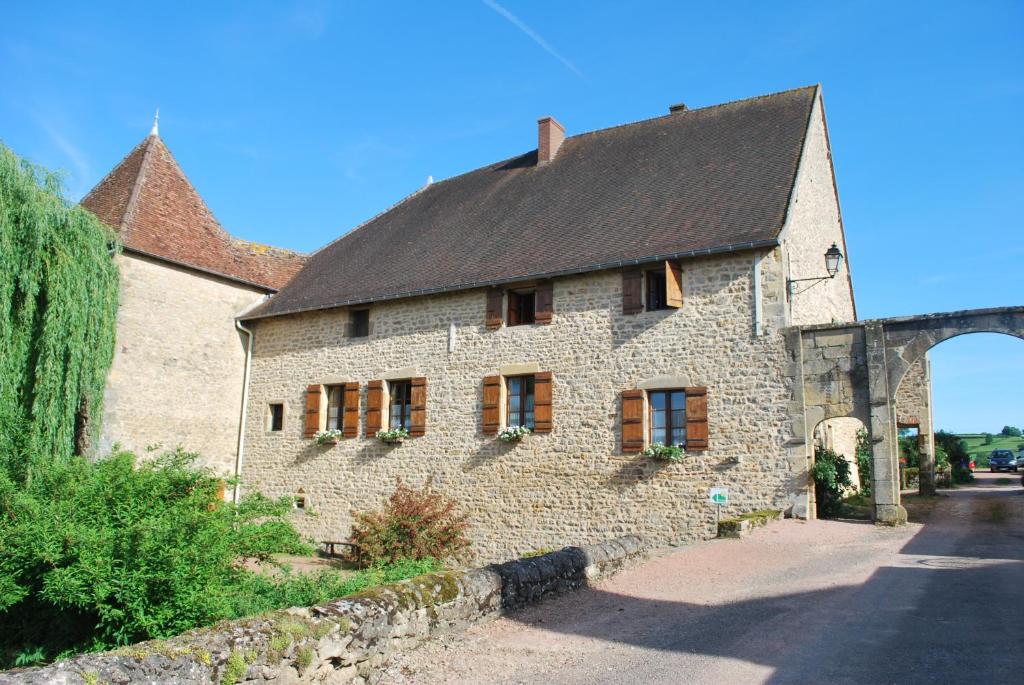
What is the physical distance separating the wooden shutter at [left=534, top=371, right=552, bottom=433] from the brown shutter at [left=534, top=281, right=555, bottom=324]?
0.92m

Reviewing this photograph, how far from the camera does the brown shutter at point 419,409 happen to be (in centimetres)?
1395

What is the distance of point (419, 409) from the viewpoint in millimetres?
14016

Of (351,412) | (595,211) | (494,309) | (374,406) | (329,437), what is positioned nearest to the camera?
(494,309)

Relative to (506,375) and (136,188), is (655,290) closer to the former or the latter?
(506,375)

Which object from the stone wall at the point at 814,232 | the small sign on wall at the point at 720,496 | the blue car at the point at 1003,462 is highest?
the stone wall at the point at 814,232

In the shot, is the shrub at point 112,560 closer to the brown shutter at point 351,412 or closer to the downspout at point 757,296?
the brown shutter at point 351,412

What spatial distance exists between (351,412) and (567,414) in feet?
15.2

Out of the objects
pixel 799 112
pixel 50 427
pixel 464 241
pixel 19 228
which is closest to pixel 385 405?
pixel 464 241

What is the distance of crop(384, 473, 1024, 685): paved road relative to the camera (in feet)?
15.4

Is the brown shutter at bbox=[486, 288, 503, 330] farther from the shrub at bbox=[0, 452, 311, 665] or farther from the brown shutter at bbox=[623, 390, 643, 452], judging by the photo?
the shrub at bbox=[0, 452, 311, 665]

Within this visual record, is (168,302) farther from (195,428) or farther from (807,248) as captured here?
(807,248)

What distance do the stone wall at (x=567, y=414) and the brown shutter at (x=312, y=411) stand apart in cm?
23

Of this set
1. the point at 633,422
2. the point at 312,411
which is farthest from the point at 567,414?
the point at 312,411

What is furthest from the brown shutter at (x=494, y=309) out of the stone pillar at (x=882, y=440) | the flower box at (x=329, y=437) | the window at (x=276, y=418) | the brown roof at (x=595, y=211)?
the stone pillar at (x=882, y=440)
